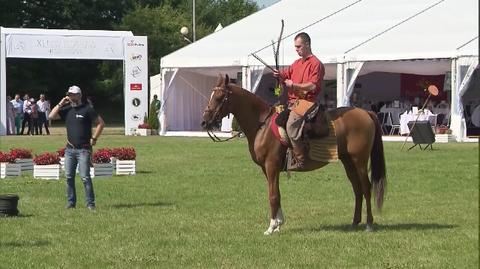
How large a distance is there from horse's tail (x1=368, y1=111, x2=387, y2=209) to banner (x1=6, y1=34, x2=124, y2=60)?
24.7m

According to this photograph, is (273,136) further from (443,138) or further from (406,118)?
(406,118)

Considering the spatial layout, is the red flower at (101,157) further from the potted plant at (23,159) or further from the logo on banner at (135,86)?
the logo on banner at (135,86)

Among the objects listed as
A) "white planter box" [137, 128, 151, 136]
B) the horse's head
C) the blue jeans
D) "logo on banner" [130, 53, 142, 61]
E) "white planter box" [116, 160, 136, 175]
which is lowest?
"white planter box" [137, 128, 151, 136]

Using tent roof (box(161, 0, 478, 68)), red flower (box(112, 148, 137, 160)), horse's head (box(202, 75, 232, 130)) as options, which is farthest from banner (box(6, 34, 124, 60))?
horse's head (box(202, 75, 232, 130))

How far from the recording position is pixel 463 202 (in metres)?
12.2

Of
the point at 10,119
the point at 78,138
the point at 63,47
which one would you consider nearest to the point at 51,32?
the point at 63,47

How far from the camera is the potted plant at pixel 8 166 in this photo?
16828 millimetres

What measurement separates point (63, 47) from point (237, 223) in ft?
79.8

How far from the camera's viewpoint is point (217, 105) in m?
9.76

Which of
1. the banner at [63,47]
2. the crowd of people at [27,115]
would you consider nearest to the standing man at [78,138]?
the banner at [63,47]

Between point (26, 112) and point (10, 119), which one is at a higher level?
point (26, 112)

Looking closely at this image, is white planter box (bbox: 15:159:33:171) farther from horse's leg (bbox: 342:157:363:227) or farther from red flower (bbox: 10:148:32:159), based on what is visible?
horse's leg (bbox: 342:157:363:227)

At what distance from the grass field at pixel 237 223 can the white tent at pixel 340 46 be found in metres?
10.2

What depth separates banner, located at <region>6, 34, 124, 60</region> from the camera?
1298 inches
